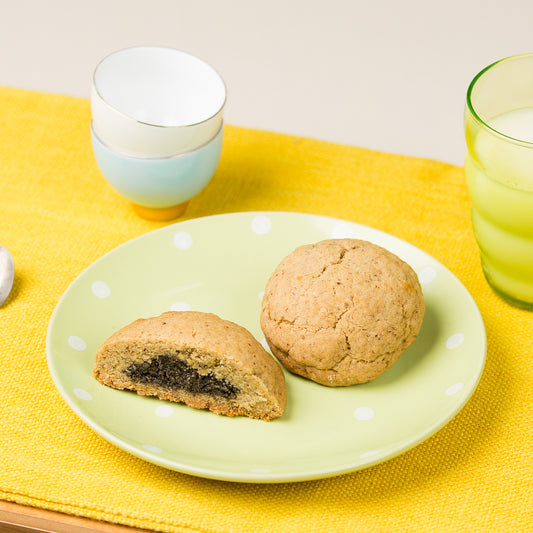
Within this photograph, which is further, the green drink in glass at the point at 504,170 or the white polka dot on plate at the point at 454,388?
the green drink in glass at the point at 504,170

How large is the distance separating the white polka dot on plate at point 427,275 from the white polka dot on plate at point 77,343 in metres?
0.64

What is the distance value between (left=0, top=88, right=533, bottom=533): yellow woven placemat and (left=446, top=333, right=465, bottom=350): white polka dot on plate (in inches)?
4.1

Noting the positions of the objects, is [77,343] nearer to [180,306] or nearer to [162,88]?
[180,306]

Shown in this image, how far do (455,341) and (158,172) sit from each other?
69cm

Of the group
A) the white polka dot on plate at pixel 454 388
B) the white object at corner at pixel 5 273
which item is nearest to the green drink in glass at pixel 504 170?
the white polka dot on plate at pixel 454 388

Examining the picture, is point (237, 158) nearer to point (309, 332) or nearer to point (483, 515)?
point (309, 332)

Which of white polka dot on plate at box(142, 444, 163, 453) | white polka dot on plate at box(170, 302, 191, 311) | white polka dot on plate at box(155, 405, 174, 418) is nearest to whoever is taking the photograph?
white polka dot on plate at box(142, 444, 163, 453)

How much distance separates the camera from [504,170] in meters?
1.43

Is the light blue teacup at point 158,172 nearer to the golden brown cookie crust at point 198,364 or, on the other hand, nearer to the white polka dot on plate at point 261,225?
the white polka dot on plate at point 261,225

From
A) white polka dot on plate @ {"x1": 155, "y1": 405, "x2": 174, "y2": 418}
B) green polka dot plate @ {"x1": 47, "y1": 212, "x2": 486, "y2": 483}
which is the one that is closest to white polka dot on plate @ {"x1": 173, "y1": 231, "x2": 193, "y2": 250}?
green polka dot plate @ {"x1": 47, "y1": 212, "x2": 486, "y2": 483}

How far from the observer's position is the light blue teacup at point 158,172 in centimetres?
164

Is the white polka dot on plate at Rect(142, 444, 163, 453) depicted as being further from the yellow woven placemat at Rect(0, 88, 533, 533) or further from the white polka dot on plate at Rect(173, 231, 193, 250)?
the white polka dot on plate at Rect(173, 231, 193, 250)

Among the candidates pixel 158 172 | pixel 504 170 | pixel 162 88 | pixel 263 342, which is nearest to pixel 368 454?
pixel 263 342

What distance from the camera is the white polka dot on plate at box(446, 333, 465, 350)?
141cm
